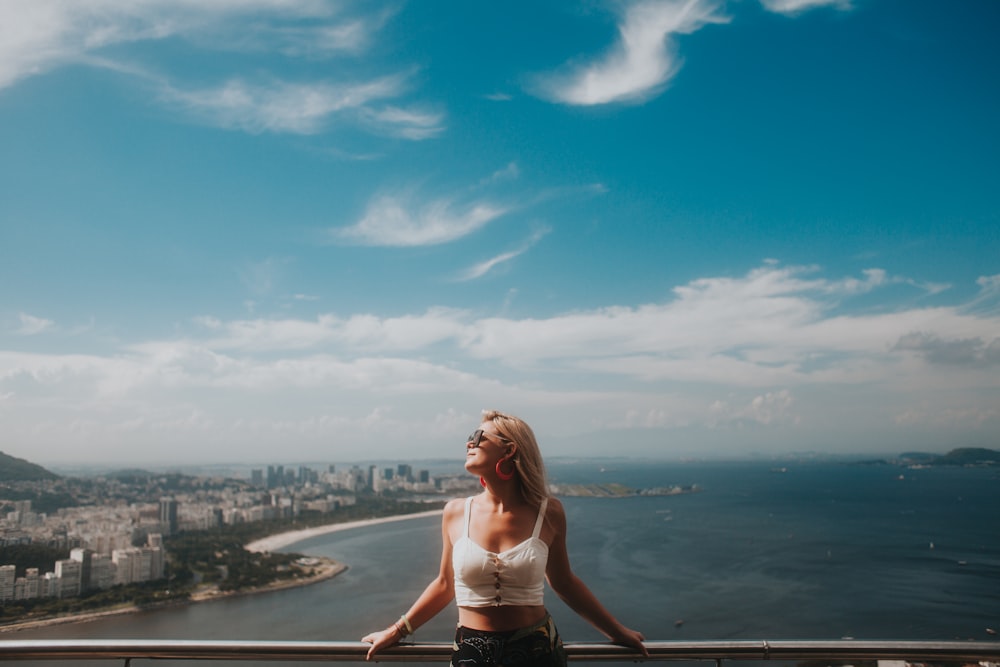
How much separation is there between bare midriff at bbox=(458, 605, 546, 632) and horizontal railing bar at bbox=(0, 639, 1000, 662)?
0.08 m

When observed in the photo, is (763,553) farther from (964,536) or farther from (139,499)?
(139,499)

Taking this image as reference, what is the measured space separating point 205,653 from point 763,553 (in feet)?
113

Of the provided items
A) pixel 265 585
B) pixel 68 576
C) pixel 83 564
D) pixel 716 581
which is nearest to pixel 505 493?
pixel 68 576

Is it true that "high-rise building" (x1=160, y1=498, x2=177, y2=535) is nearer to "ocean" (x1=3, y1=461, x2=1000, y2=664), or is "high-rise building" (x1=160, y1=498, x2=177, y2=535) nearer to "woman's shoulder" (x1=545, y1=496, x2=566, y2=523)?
"ocean" (x1=3, y1=461, x2=1000, y2=664)

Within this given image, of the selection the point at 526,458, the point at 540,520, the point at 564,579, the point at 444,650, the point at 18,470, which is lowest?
the point at 18,470

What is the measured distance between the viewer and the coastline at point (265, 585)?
16422 millimetres

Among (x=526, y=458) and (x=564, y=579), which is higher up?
(x=526, y=458)

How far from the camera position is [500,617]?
3.72 feet

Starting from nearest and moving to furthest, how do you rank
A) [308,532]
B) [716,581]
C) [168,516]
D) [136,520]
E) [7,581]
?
[7,581] < [716,581] < [136,520] < [168,516] < [308,532]

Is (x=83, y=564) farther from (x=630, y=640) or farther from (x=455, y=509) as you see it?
(x=630, y=640)

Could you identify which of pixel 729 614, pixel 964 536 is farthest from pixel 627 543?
pixel 964 536

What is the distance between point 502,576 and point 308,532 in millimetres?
42659

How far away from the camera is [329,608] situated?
21.5 metres

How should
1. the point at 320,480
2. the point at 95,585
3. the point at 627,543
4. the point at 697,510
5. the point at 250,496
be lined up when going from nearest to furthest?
the point at 95,585 → the point at 627,543 → the point at 250,496 → the point at 697,510 → the point at 320,480
